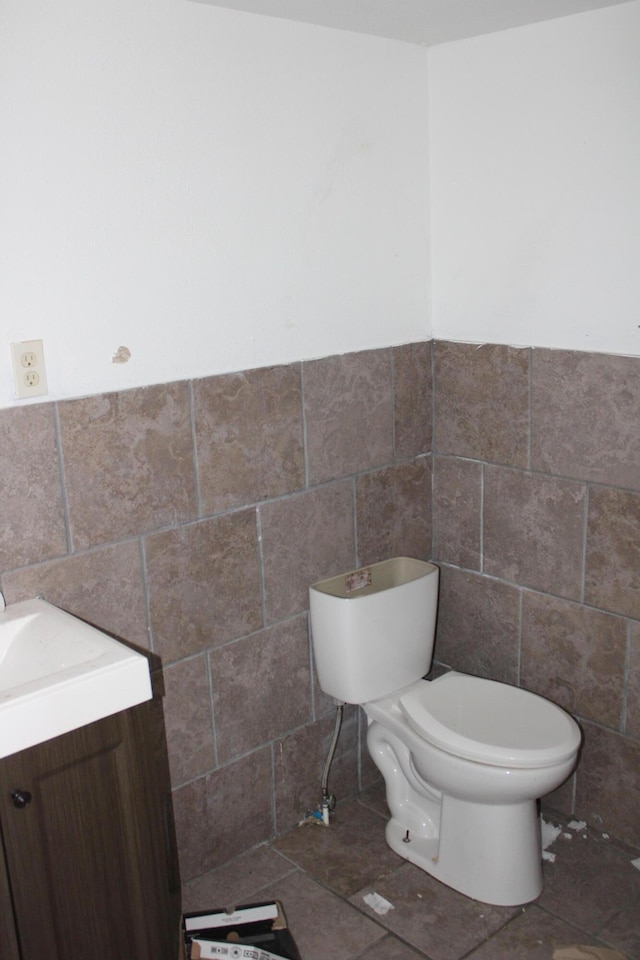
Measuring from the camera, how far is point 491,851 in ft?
7.34

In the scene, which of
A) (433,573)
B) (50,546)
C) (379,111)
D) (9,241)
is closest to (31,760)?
(50,546)

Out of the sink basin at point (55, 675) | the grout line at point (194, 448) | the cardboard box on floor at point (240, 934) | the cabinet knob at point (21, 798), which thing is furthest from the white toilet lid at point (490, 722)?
the cabinet knob at point (21, 798)

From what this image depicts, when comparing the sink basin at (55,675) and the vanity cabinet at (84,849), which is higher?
the sink basin at (55,675)

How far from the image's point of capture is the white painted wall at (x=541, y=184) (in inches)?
84.6

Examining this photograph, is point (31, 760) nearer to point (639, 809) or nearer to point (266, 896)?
point (266, 896)

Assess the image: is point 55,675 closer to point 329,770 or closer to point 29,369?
point 29,369

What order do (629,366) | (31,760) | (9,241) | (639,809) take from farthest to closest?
(639,809)
(629,366)
(9,241)
(31,760)

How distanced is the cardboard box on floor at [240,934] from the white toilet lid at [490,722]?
57 cm

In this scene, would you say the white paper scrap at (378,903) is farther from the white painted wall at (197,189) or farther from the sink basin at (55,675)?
the white painted wall at (197,189)

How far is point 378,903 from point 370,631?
26.2 inches

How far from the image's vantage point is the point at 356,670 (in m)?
2.41

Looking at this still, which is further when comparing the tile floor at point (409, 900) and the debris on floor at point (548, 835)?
the debris on floor at point (548, 835)

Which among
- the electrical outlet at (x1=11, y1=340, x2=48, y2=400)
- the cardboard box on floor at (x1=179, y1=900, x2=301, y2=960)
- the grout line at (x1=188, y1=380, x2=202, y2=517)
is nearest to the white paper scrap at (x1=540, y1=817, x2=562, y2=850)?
the cardboard box on floor at (x1=179, y1=900, x2=301, y2=960)

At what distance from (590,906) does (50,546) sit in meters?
1.55
